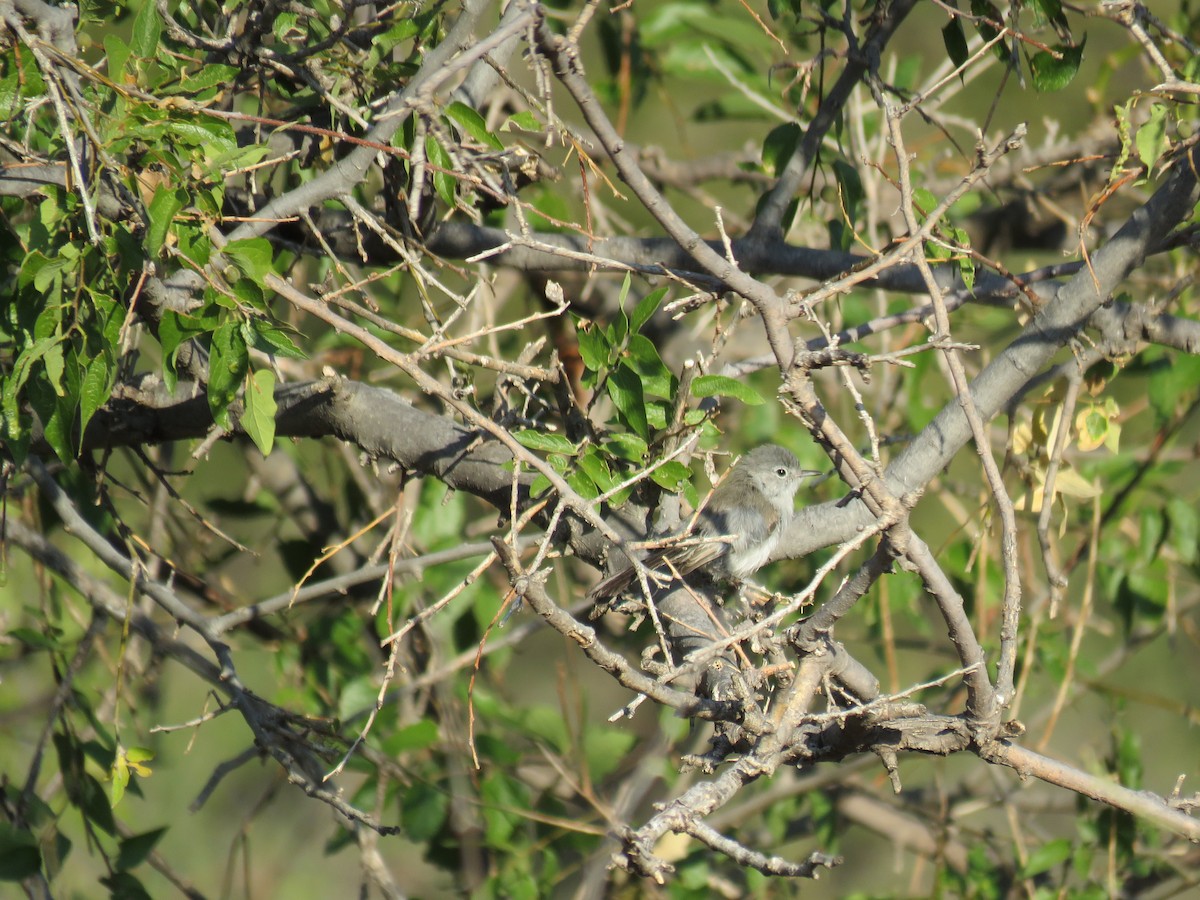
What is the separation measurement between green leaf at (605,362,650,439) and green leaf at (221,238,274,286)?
0.74 meters

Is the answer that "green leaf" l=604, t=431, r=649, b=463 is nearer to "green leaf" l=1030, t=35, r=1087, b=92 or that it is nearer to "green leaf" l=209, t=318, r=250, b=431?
"green leaf" l=209, t=318, r=250, b=431

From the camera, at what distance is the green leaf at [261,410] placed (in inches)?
82.8

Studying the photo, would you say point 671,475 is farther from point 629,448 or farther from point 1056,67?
point 1056,67

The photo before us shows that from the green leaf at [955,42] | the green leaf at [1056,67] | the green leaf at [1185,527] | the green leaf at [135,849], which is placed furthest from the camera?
the green leaf at [1185,527]

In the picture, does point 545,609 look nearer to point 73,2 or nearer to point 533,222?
point 73,2

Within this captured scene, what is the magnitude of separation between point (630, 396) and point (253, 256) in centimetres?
82

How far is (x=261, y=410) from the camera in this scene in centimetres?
Result: 211

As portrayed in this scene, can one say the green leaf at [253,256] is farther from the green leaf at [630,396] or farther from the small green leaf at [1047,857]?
the small green leaf at [1047,857]

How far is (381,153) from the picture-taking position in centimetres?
252

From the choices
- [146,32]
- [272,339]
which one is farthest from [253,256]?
[146,32]

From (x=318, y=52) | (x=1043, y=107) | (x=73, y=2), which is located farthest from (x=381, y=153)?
(x=1043, y=107)

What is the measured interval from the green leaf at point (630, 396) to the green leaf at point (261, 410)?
2.32 ft

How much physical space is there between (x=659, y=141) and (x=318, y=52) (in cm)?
726

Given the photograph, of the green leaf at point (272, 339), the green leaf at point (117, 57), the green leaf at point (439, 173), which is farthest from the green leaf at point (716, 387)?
the green leaf at point (117, 57)
